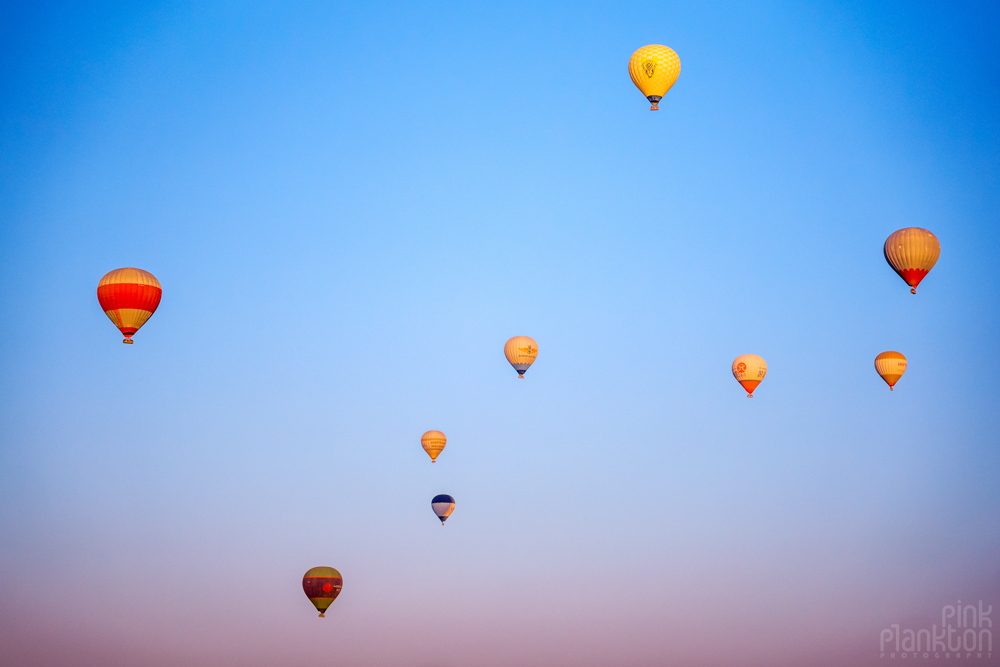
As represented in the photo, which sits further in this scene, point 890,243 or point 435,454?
point 435,454

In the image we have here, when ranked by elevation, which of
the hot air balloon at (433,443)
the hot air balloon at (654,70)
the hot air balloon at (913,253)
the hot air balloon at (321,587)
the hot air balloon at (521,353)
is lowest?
the hot air balloon at (321,587)

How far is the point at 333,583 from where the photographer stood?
41.8 m

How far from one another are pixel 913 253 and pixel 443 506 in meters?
21.1

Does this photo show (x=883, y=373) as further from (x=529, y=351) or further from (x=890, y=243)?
(x=529, y=351)

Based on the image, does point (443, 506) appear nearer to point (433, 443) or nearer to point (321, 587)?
point (433, 443)

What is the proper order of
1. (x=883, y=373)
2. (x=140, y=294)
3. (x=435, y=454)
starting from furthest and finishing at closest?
1. (x=435, y=454)
2. (x=883, y=373)
3. (x=140, y=294)

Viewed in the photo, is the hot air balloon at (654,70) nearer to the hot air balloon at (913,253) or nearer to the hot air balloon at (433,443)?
the hot air balloon at (913,253)

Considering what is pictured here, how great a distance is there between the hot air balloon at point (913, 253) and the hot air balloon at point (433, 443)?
61.8ft

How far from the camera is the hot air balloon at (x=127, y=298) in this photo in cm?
3316

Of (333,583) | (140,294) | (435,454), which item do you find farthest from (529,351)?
(140,294)

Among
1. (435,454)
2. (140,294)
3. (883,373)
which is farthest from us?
(435,454)

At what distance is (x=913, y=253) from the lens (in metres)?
34.2

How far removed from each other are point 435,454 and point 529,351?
6.27 metres

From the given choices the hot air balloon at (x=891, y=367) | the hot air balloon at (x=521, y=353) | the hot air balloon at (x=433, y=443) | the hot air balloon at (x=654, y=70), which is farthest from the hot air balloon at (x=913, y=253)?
the hot air balloon at (x=433, y=443)
